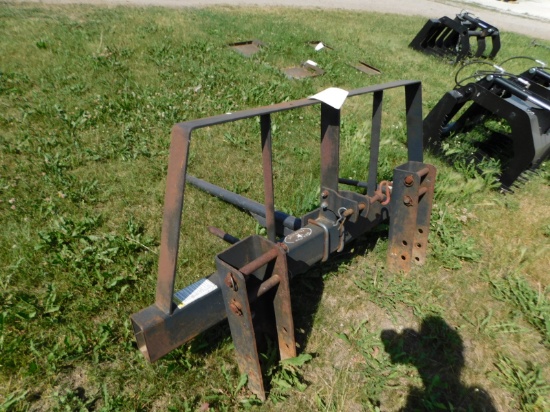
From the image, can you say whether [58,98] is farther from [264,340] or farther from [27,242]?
[264,340]

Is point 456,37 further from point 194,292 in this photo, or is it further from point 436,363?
point 194,292

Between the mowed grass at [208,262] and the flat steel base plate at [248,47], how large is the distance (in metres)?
1.28

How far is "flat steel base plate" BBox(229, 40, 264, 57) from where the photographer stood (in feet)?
23.2

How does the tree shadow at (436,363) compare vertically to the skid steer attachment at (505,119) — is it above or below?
below

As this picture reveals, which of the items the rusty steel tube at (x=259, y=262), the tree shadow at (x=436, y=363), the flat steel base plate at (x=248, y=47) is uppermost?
the rusty steel tube at (x=259, y=262)

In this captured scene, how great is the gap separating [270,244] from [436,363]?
1.32 m

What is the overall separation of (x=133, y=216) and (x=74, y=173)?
0.92 metres

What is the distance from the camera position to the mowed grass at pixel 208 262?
208 centimetres

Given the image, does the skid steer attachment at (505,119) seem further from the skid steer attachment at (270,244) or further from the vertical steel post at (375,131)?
the vertical steel post at (375,131)

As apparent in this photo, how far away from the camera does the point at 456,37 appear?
9.31 metres

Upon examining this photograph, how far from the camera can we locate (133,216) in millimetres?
3207

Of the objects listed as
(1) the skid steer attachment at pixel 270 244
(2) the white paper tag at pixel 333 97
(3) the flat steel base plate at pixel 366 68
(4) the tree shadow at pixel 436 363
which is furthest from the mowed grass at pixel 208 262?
(3) the flat steel base plate at pixel 366 68

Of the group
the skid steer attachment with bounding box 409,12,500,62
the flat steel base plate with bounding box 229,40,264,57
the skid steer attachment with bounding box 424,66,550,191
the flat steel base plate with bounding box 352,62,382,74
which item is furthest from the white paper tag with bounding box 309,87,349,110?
the skid steer attachment with bounding box 409,12,500,62

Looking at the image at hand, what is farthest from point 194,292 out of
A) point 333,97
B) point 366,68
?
point 366,68
